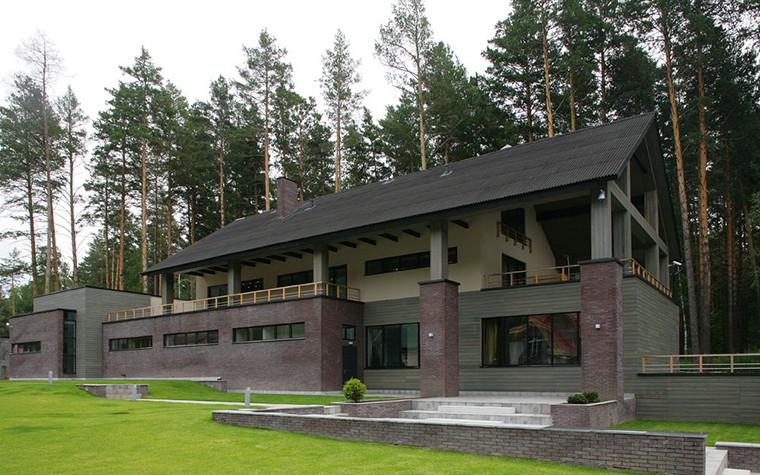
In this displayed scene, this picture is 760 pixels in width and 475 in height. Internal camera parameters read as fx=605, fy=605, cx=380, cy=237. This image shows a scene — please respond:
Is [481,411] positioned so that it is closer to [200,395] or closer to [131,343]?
[200,395]

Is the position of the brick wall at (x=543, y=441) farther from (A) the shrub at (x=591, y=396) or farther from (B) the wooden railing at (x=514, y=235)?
(B) the wooden railing at (x=514, y=235)

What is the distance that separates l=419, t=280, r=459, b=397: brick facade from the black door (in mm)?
4488

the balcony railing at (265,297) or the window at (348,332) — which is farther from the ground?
the balcony railing at (265,297)

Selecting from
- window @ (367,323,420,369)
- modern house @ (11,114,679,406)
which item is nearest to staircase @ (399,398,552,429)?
modern house @ (11,114,679,406)

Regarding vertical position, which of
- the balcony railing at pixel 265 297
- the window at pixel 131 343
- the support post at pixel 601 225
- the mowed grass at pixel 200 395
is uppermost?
the support post at pixel 601 225

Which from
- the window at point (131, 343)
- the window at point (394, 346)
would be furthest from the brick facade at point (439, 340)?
the window at point (131, 343)

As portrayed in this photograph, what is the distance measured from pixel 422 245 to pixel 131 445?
15.3m

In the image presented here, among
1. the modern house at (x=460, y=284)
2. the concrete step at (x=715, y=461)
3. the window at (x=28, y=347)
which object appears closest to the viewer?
the concrete step at (x=715, y=461)

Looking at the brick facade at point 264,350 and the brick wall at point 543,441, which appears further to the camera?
the brick facade at point 264,350

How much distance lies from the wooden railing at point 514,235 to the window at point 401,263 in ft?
6.10

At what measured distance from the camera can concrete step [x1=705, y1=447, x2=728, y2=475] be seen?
857 cm

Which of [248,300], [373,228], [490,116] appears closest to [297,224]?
[248,300]

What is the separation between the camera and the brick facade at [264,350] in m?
23.2

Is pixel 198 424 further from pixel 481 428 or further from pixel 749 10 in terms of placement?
pixel 749 10
